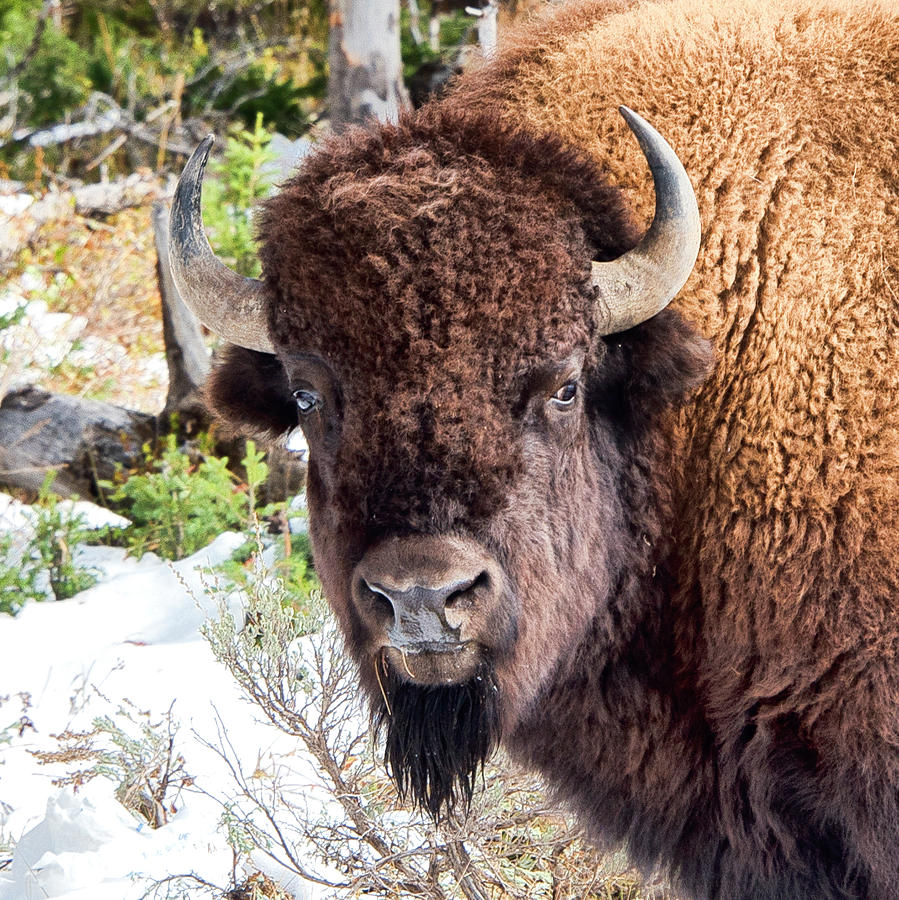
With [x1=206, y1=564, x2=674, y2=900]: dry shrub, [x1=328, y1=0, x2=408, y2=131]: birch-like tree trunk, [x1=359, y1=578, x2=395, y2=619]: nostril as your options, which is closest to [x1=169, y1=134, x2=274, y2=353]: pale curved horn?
[x1=359, y1=578, x2=395, y2=619]: nostril

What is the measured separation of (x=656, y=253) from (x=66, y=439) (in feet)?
17.1

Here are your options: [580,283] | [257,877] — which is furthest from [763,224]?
[257,877]

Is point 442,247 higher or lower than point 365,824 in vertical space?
higher

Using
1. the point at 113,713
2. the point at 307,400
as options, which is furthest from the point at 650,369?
the point at 113,713

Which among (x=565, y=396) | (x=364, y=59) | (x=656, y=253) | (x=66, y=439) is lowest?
(x=66, y=439)

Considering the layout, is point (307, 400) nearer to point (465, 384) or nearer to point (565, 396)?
point (465, 384)

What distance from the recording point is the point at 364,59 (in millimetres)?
8523

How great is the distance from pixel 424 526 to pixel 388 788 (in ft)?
6.00

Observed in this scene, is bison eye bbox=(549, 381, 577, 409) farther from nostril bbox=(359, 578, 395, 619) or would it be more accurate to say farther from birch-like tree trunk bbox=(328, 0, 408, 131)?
birch-like tree trunk bbox=(328, 0, 408, 131)

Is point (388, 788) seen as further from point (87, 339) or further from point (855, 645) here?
point (87, 339)

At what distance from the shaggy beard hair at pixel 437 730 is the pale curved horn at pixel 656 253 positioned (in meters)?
1.00

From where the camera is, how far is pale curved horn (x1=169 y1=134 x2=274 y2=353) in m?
3.11

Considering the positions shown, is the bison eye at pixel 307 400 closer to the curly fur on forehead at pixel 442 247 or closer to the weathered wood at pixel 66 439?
the curly fur on forehead at pixel 442 247

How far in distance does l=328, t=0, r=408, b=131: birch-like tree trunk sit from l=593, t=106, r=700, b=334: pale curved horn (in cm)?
603
